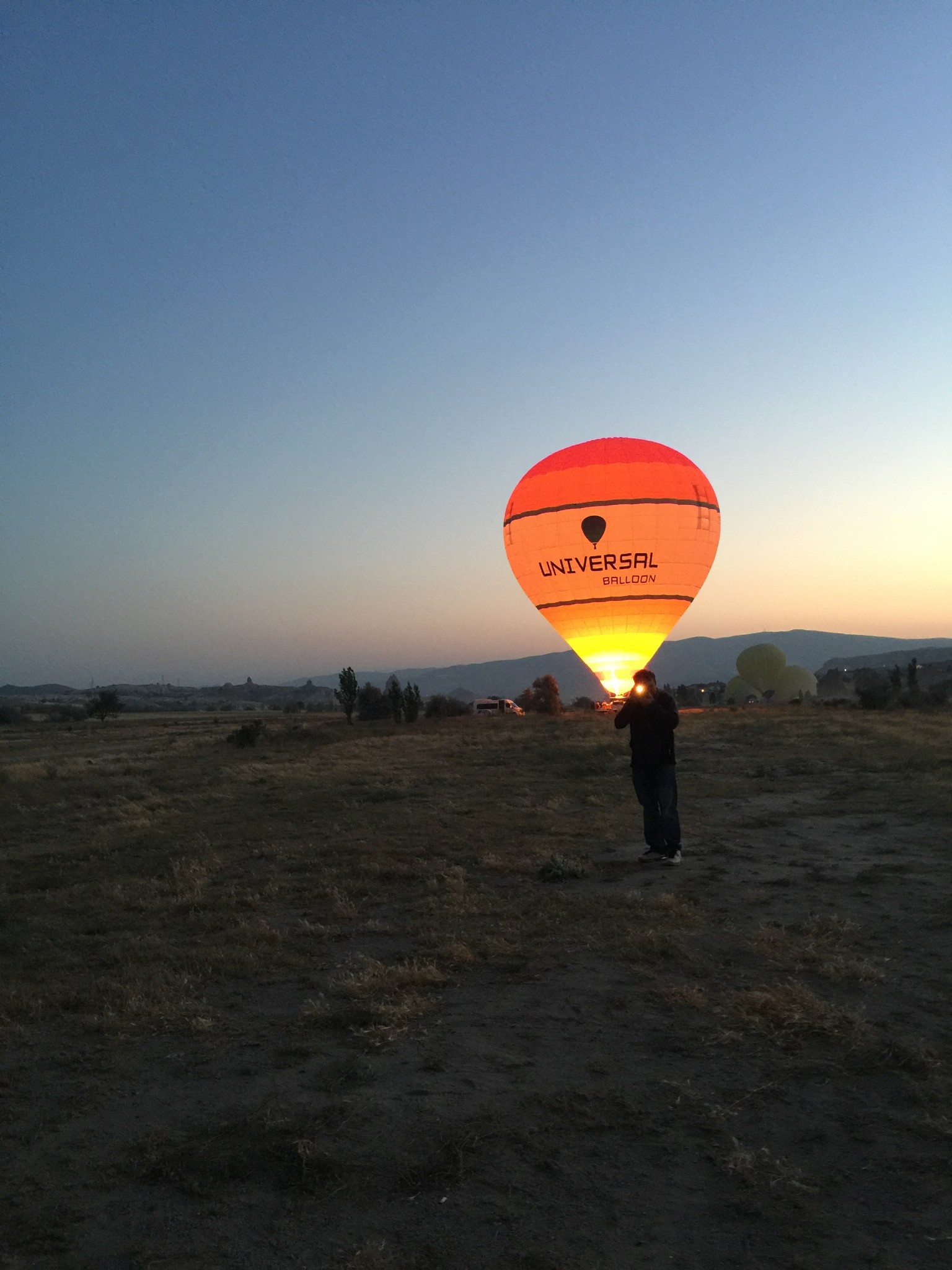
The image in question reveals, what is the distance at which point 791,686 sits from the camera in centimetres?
6406

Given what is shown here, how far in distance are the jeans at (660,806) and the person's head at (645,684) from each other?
2.56ft

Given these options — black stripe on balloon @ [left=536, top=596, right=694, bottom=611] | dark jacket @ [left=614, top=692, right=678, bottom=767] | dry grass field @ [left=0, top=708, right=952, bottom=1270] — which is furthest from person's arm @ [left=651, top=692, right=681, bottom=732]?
black stripe on balloon @ [left=536, top=596, right=694, bottom=611]

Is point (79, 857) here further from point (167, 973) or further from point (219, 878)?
point (167, 973)

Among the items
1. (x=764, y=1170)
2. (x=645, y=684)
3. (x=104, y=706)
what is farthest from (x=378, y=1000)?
(x=104, y=706)

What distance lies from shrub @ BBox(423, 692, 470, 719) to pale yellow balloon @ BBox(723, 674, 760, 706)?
811 inches

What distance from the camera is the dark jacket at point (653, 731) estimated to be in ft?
28.7

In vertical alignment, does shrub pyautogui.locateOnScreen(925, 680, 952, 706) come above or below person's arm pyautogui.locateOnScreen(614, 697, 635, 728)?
below

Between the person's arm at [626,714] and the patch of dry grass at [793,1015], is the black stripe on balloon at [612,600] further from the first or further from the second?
the patch of dry grass at [793,1015]

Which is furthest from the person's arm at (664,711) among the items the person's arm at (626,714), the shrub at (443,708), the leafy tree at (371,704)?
the leafy tree at (371,704)

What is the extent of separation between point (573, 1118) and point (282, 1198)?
122 cm

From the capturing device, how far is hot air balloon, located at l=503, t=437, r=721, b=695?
2397 centimetres

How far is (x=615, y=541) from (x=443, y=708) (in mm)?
34697

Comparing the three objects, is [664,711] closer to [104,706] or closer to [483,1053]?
[483,1053]

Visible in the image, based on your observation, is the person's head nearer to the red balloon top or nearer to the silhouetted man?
the silhouetted man
